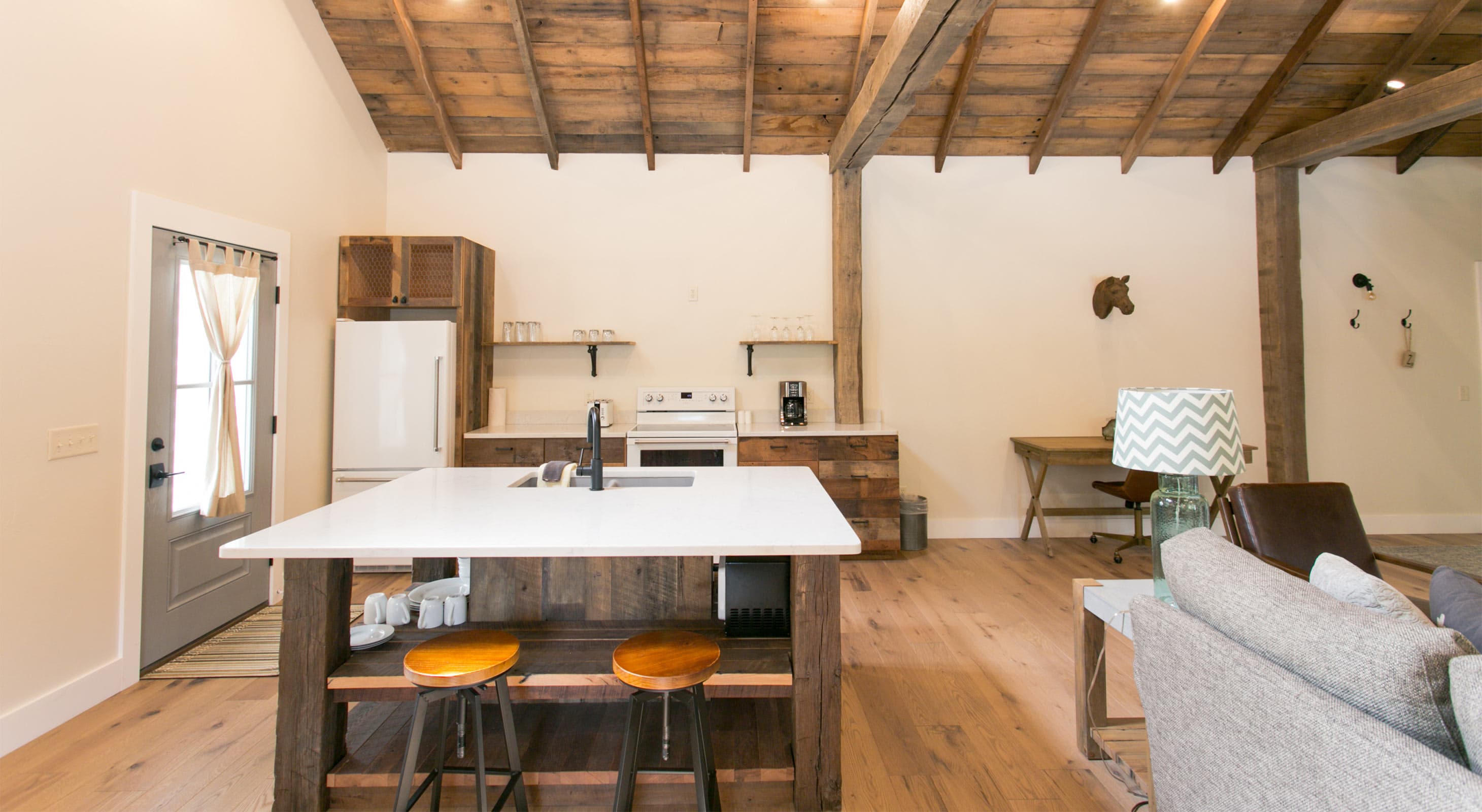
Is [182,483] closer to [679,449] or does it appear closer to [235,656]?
[235,656]

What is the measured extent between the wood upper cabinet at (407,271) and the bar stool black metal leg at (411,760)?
322 cm

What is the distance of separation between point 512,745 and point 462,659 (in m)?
0.32

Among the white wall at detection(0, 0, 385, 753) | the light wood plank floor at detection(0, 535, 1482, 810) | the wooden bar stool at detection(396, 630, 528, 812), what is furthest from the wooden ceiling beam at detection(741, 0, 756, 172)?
the wooden bar stool at detection(396, 630, 528, 812)

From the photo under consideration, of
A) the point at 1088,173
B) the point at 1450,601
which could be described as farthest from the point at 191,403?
the point at 1088,173

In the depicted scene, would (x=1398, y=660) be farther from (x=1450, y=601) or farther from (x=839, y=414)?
(x=839, y=414)

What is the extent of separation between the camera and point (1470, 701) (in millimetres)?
806

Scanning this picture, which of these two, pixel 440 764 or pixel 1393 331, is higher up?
pixel 1393 331

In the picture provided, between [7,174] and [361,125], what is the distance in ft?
8.15

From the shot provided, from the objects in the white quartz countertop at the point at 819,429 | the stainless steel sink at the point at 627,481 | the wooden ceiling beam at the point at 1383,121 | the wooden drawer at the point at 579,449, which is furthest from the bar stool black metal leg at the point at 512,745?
the wooden ceiling beam at the point at 1383,121

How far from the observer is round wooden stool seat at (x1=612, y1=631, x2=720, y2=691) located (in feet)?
4.83

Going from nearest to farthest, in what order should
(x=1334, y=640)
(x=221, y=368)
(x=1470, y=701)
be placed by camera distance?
(x=1470, y=701)
(x=1334, y=640)
(x=221, y=368)

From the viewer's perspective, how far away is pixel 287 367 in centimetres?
353

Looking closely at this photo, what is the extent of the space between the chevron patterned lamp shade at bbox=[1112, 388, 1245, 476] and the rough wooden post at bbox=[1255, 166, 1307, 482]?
4.01 meters

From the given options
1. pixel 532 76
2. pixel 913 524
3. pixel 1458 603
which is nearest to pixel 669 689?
pixel 1458 603
